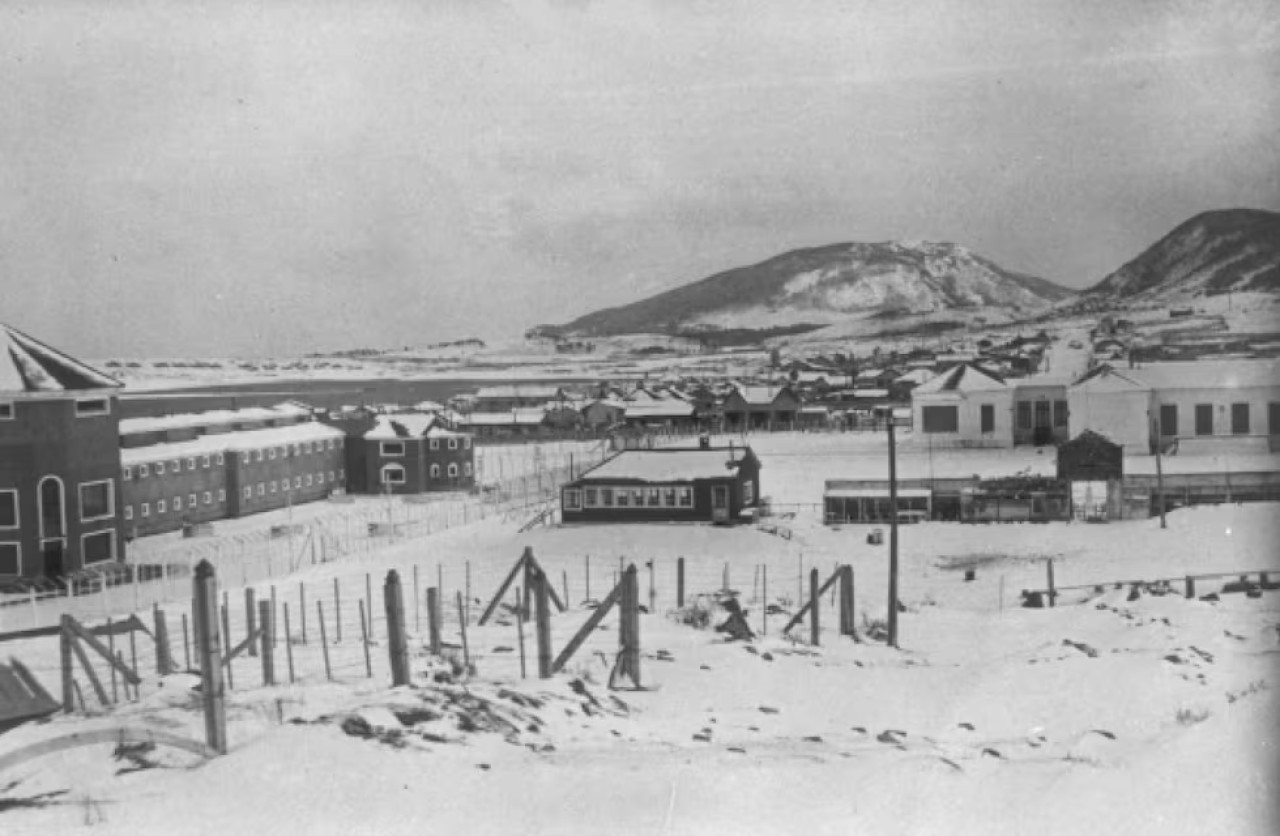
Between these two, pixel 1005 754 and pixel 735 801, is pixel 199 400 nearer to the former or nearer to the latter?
pixel 735 801

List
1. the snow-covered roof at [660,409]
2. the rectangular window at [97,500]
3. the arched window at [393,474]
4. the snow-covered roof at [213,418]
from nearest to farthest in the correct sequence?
1. the rectangular window at [97,500]
2. the snow-covered roof at [213,418]
3. the arched window at [393,474]
4. the snow-covered roof at [660,409]

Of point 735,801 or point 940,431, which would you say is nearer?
point 735,801

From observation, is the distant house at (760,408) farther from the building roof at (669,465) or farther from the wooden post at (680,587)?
the wooden post at (680,587)

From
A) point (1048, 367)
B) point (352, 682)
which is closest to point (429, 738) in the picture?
point (352, 682)

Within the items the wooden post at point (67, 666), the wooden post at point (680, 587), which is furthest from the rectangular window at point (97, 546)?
the wooden post at point (680, 587)

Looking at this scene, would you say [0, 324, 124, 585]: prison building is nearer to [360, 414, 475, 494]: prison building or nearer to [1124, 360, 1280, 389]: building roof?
[360, 414, 475, 494]: prison building
